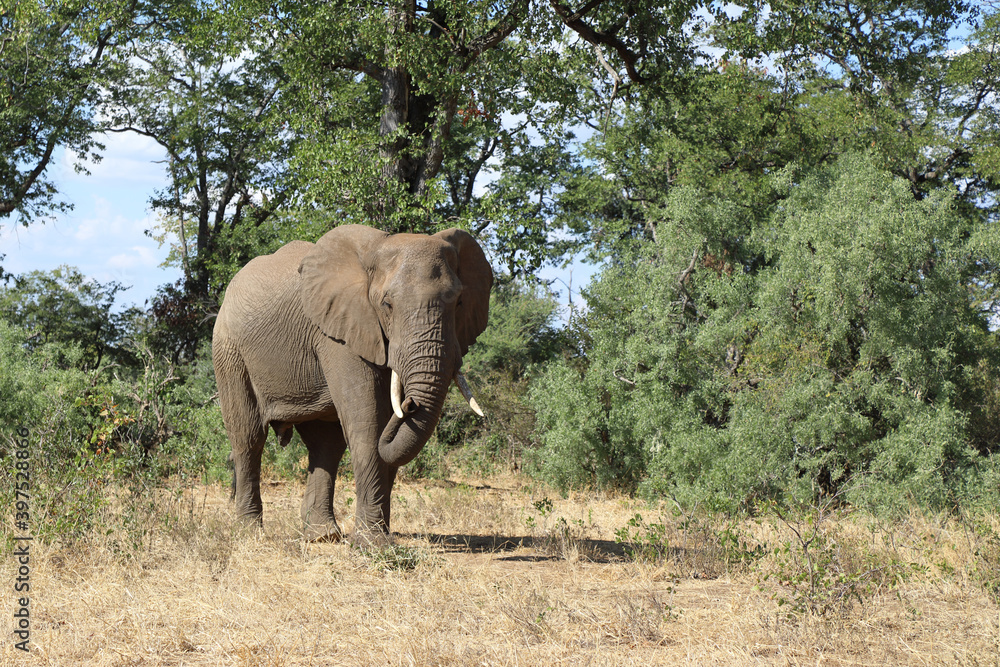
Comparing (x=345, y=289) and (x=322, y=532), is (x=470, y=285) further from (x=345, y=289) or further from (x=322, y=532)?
(x=322, y=532)

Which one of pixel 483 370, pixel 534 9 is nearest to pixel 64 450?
pixel 534 9

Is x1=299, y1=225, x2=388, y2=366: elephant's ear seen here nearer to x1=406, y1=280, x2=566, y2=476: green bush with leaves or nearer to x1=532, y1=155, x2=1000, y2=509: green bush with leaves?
x1=532, y1=155, x2=1000, y2=509: green bush with leaves

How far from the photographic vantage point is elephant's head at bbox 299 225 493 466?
26.0ft

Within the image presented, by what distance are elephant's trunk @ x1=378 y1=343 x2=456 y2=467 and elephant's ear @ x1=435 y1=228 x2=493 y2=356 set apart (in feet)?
2.80

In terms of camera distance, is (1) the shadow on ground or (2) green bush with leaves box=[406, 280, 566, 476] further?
(2) green bush with leaves box=[406, 280, 566, 476]

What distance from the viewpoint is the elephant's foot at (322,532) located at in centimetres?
921

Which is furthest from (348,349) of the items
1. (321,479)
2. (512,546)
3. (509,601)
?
(509,601)

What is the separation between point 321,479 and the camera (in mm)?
9602

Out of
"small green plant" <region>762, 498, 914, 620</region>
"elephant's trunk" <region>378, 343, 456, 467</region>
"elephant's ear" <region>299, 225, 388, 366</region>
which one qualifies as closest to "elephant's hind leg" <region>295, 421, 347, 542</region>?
"elephant's trunk" <region>378, 343, 456, 467</region>

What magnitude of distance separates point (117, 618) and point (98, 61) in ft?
61.4

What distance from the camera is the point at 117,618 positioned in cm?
625

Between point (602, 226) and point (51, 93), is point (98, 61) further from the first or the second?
point (602, 226)

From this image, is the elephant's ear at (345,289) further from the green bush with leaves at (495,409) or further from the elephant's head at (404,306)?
the green bush with leaves at (495,409)

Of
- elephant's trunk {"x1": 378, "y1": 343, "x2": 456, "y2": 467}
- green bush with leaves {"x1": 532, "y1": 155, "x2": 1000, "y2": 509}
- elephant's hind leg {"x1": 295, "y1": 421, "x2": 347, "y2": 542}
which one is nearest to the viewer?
elephant's trunk {"x1": 378, "y1": 343, "x2": 456, "y2": 467}
